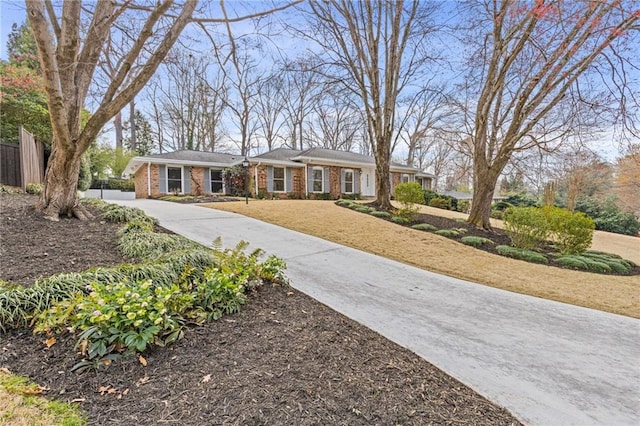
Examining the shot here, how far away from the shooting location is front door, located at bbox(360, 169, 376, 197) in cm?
2075

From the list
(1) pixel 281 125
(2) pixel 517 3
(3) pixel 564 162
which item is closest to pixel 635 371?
(2) pixel 517 3

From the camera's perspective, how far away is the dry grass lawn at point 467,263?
4.60 m

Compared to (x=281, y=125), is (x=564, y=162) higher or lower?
lower

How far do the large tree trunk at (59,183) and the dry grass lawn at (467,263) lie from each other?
14.5 feet

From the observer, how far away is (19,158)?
810cm

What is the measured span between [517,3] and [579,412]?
31.1 feet

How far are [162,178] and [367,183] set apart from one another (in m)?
12.5

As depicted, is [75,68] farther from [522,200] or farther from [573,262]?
[522,200]

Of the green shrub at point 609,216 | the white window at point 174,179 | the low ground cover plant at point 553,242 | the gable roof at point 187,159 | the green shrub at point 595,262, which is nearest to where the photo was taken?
the green shrub at point 595,262

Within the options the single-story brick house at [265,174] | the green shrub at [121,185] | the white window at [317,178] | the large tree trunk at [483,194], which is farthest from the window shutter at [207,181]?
the large tree trunk at [483,194]

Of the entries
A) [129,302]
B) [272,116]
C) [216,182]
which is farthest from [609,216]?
[129,302]

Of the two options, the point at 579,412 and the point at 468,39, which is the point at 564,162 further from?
the point at 579,412

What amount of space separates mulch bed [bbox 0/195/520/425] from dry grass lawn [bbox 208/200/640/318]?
10.8 feet

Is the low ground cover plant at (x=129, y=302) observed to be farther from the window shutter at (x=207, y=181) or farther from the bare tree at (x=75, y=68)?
the window shutter at (x=207, y=181)
